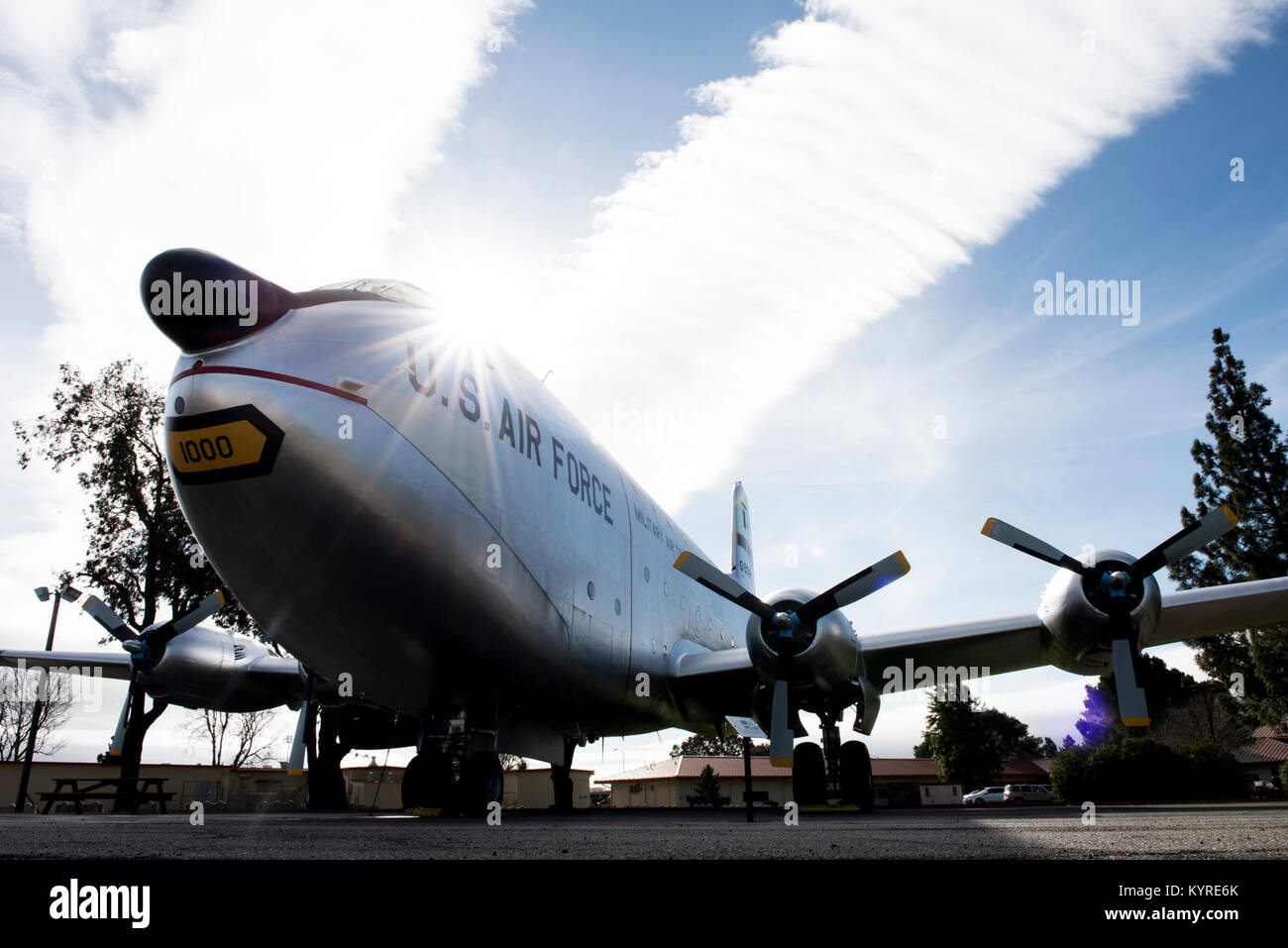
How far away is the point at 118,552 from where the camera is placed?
28.5 meters

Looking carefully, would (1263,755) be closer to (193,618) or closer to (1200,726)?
(1200,726)

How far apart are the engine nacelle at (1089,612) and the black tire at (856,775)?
12.0 feet

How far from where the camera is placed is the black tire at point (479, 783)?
1070 centimetres

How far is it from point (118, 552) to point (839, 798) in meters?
26.9

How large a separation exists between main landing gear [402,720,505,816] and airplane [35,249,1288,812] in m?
0.03

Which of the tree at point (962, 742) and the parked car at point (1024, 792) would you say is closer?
the parked car at point (1024, 792)

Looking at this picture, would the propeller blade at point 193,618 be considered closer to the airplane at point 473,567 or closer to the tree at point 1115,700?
the airplane at point 473,567

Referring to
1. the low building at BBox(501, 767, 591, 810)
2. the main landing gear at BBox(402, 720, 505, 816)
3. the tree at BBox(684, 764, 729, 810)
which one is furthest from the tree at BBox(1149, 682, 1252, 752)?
the main landing gear at BBox(402, 720, 505, 816)

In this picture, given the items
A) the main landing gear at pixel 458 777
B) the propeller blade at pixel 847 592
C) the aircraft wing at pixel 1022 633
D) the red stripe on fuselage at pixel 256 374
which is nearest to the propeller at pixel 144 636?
the main landing gear at pixel 458 777

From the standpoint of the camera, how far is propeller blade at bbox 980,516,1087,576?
1216 cm
